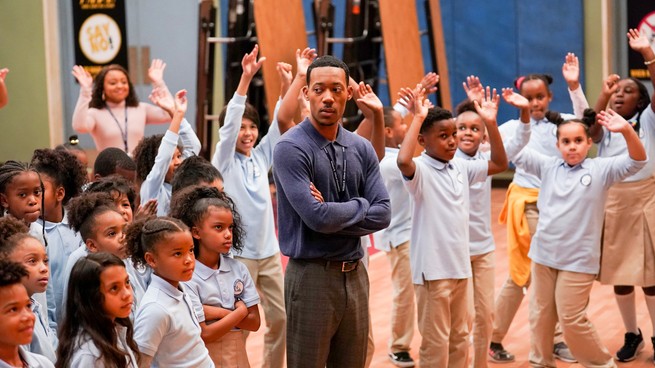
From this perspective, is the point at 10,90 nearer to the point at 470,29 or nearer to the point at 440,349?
the point at 470,29

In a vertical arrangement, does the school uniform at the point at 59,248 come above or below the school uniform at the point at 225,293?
above

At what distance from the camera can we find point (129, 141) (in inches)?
259

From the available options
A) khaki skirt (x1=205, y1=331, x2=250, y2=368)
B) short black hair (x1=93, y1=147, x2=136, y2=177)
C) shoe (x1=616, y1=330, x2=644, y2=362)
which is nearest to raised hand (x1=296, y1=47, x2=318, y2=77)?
short black hair (x1=93, y1=147, x2=136, y2=177)

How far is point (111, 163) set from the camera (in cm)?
499

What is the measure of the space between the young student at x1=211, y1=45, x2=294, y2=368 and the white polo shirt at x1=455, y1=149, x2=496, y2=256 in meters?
1.08

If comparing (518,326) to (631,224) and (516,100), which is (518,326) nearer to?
(631,224)

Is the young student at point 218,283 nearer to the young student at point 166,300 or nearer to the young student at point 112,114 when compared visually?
the young student at point 166,300

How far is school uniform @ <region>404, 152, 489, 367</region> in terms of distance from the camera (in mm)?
4777

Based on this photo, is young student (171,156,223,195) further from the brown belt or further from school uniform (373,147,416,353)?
school uniform (373,147,416,353)

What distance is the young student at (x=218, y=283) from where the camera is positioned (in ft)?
12.4

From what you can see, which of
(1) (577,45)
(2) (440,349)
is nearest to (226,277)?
(2) (440,349)

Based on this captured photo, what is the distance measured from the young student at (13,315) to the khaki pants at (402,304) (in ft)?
10.8

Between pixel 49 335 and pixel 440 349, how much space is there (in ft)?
6.74

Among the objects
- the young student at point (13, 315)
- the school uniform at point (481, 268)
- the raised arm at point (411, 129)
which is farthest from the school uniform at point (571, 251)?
the young student at point (13, 315)
